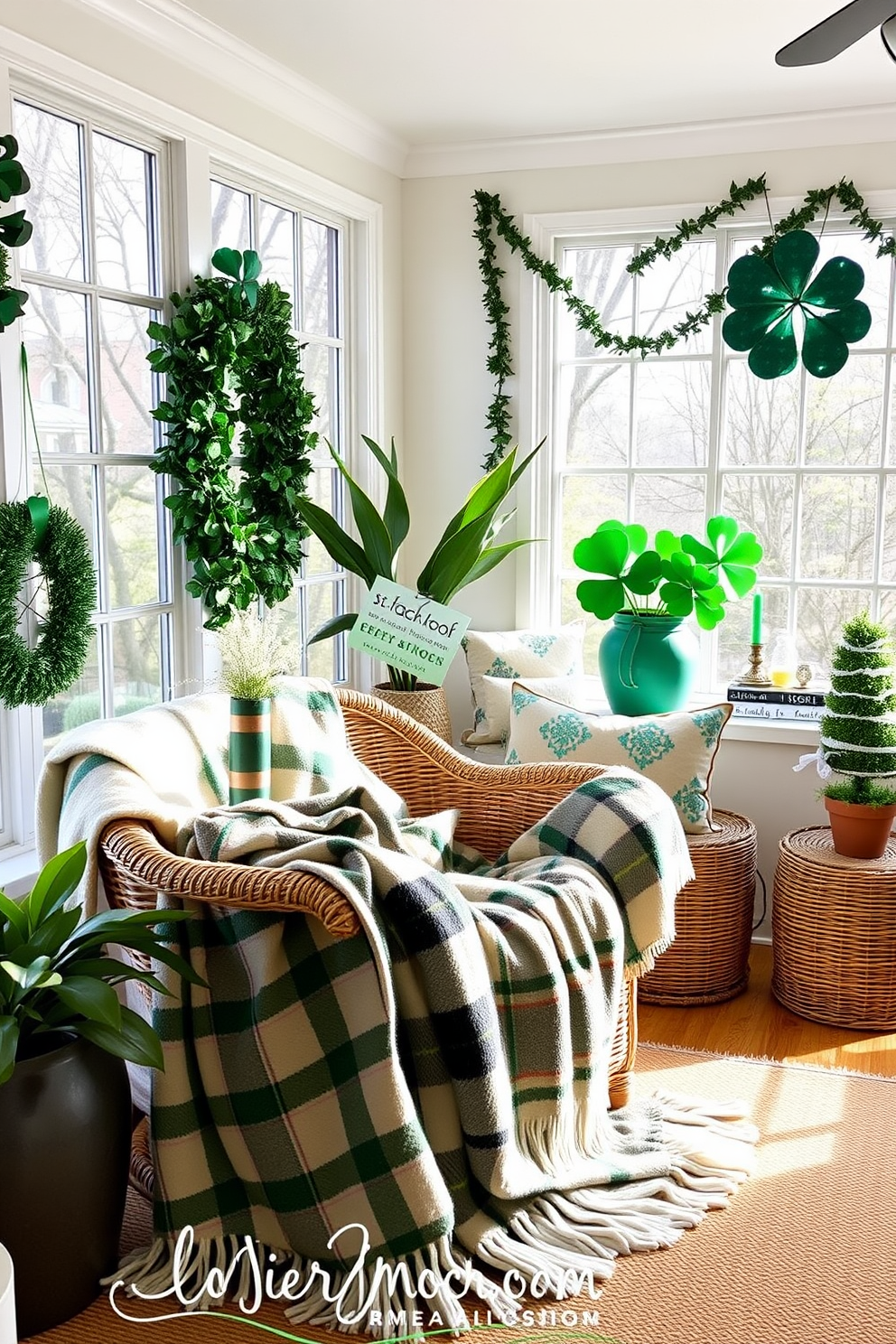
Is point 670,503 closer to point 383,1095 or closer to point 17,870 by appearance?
point 17,870

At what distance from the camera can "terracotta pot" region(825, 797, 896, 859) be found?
3115 millimetres

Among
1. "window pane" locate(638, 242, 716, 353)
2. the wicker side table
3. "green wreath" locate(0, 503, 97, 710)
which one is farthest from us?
"window pane" locate(638, 242, 716, 353)

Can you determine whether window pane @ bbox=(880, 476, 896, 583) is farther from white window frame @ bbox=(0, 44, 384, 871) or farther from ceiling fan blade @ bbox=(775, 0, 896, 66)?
ceiling fan blade @ bbox=(775, 0, 896, 66)

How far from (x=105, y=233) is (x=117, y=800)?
4.89 feet

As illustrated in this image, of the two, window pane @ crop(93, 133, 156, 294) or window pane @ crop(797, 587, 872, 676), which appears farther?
window pane @ crop(797, 587, 872, 676)

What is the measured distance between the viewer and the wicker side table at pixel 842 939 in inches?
121

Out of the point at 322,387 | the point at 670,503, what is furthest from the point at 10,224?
the point at 670,503

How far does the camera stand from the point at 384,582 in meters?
2.88

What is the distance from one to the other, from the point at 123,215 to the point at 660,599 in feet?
6.09

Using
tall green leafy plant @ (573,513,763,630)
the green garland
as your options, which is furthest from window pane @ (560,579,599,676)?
the green garland

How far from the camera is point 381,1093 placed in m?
1.81

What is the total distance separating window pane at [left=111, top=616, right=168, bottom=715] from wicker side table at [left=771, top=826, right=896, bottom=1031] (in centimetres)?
171

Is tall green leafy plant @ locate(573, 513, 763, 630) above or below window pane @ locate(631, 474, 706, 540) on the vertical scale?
below

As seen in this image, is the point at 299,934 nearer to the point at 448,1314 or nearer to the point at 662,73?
the point at 448,1314
